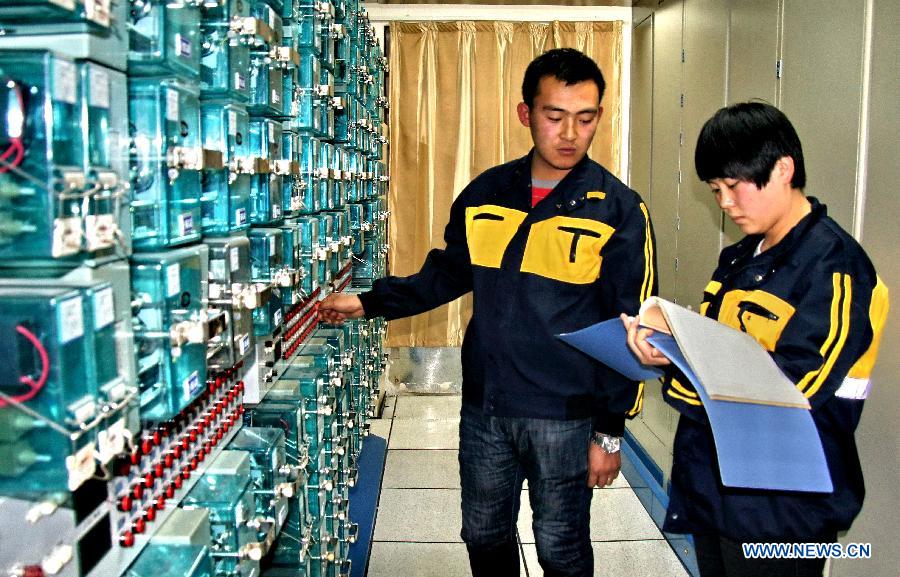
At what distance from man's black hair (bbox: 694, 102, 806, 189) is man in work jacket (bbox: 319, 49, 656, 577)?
0.49 metres

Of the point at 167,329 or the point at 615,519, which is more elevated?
the point at 167,329

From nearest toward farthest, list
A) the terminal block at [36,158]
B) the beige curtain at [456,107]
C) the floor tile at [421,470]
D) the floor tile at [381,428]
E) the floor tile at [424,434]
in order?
the terminal block at [36,158] → the floor tile at [421,470] → the floor tile at [424,434] → the floor tile at [381,428] → the beige curtain at [456,107]

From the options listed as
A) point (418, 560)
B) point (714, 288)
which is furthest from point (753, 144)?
point (418, 560)

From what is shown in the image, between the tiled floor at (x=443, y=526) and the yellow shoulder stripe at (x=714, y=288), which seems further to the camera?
the tiled floor at (x=443, y=526)

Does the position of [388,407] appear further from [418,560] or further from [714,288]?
[714,288]

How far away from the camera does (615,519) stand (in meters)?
3.41

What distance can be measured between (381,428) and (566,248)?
2995 millimetres

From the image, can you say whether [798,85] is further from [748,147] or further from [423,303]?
[423,303]

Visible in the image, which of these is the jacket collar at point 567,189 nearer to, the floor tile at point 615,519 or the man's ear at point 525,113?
the man's ear at point 525,113

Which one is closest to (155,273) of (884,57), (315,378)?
(315,378)

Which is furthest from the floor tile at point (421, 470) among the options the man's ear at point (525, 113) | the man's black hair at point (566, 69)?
the man's black hair at point (566, 69)

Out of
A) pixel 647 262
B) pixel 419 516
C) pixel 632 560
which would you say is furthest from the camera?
pixel 419 516

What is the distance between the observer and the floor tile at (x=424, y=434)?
442cm

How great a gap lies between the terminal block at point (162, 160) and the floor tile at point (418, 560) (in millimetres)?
2088
